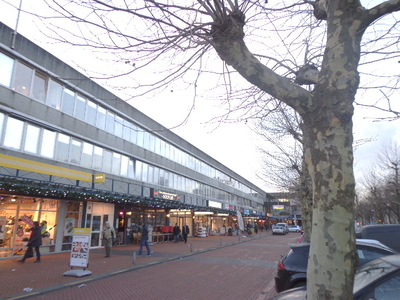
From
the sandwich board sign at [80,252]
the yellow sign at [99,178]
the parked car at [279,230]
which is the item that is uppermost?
the yellow sign at [99,178]

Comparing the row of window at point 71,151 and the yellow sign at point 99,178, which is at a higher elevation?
the row of window at point 71,151

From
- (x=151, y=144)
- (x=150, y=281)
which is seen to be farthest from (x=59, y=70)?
(x=150, y=281)

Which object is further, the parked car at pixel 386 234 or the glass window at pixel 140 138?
the glass window at pixel 140 138

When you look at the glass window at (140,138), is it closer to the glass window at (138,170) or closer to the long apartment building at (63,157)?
the long apartment building at (63,157)

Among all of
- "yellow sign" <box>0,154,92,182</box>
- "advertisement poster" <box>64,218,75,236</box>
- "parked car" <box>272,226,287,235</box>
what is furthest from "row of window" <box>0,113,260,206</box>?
"parked car" <box>272,226,287,235</box>

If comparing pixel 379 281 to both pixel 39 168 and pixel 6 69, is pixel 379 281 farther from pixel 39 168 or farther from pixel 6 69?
pixel 6 69

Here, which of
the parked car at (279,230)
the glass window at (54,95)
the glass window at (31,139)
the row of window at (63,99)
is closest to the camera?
the row of window at (63,99)

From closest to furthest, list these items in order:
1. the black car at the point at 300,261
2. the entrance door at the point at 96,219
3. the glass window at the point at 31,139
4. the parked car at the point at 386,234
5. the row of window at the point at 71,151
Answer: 1. the black car at the point at 300,261
2. the parked car at the point at 386,234
3. the row of window at the point at 71,151
4. the glass window at the point at 31,139
5. the entrance door at the point at 96,219

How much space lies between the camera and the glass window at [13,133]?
13.4 meters

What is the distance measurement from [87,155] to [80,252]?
29.7 feet

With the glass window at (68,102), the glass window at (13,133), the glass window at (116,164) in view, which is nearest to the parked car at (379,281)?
the glass window at (13,133)

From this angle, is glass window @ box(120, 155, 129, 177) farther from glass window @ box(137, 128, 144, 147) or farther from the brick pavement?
the brick pavement

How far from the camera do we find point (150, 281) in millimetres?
9320

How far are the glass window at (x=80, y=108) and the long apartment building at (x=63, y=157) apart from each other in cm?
6
